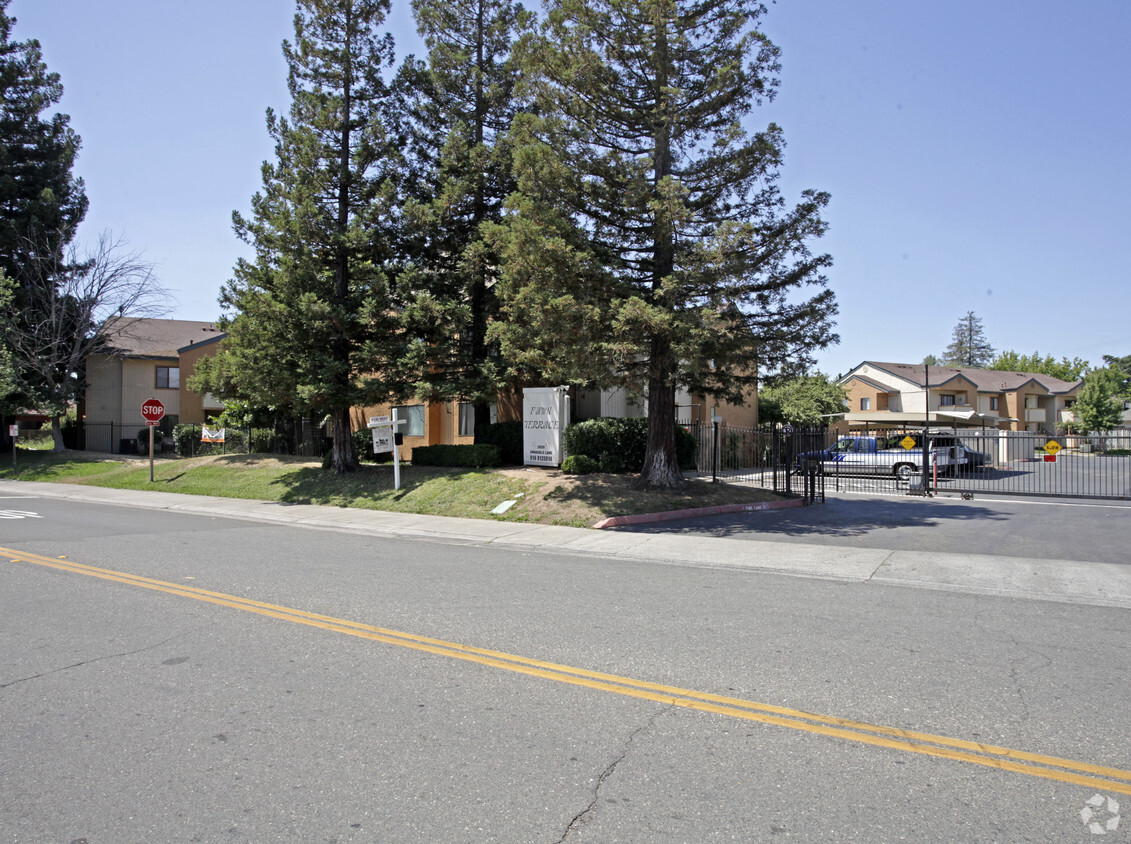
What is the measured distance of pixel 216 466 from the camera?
24359mm

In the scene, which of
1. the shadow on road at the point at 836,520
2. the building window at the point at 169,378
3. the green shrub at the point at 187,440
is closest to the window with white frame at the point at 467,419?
the shadow on road at the point at 836,520

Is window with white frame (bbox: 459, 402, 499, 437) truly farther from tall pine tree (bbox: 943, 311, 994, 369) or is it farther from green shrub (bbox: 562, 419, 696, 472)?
tall pine tree (bbox: 943, 311, 994, 369)

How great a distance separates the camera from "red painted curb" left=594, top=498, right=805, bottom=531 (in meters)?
14.3

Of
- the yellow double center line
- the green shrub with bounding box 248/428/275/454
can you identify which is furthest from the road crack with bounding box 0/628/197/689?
the green shrub with bounding box 248/428/275/454

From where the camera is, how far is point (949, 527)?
1419 cm

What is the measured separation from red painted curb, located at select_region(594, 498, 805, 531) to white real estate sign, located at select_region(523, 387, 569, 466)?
536 cm

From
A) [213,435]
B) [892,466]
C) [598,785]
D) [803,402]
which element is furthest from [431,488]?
[803,402]

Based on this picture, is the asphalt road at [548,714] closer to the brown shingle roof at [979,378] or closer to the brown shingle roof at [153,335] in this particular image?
the brown shingle roof at [153,335]

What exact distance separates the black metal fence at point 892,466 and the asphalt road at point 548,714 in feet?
36.3

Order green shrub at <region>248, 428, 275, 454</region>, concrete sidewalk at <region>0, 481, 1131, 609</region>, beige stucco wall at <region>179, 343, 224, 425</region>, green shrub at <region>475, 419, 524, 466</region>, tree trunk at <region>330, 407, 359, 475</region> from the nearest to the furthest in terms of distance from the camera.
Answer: concrete sidewalk at <region>0, 481, 1131, 609</region> < tree trunk at <region>330, 407, 359, 475</region> < green shrub at <region>475, 419, 524, 466</region> < green shrub at <region>248, 428, 275, 454</region> < beige stucco wall at <region>179, 343, 224, 425</region>

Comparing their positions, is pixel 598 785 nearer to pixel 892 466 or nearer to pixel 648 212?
pixel 648 212

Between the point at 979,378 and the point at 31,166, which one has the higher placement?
the point at 31,166

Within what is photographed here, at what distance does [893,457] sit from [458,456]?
17.8 meters

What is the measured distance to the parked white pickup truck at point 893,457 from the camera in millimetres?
26281
